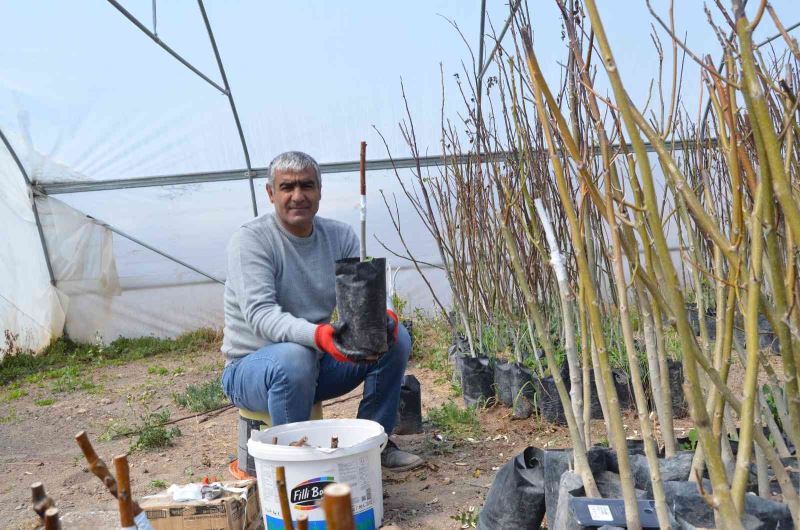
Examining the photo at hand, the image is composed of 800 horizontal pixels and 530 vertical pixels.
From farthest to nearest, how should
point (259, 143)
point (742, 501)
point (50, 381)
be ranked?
point (259, 143) < point (50, 381) < point (742, 501)

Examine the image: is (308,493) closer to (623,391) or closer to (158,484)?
(158,484)

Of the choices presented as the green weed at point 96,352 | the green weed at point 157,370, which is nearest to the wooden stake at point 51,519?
the green weed at point 157,370

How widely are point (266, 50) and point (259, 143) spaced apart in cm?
79

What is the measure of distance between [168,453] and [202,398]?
793 millimetres

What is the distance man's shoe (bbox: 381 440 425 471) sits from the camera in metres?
2.66

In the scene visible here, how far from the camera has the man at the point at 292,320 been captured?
7.57ft

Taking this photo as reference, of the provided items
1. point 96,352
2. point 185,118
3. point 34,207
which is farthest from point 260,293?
point 34,207

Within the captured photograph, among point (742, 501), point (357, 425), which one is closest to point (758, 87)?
point (742, 501)

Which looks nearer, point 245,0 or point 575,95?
point 575,95

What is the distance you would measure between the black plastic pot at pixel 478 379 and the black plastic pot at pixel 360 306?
134 cm

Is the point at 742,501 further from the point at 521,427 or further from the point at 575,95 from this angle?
the point at 521,427

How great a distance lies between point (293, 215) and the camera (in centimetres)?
254

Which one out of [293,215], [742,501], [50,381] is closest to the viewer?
[742,501]

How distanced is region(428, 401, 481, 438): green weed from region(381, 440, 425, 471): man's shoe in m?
0.43
